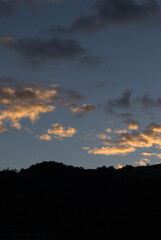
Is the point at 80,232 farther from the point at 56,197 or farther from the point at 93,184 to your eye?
the point at 93,184

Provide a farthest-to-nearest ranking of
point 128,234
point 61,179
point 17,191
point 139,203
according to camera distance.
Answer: point 61,179 → point 17,191 → point 139,203 → point 128,234

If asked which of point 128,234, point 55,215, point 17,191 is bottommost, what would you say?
point 128,234

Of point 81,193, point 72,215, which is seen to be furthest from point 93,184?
point 72,215

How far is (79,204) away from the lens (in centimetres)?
3659

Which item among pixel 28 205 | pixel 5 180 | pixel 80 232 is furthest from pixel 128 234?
pixel 5 180

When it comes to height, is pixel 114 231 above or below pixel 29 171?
below

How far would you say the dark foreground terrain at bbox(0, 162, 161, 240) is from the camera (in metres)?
33.3

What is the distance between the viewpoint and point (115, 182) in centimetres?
4291

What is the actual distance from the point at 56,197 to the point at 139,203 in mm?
7818

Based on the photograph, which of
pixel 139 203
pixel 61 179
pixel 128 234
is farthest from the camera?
pixel 61 179

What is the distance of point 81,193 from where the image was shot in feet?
136

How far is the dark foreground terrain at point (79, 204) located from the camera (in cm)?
3334

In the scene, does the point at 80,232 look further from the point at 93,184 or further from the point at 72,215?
the point at 93,184

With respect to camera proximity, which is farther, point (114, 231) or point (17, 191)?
point (17, 191)
